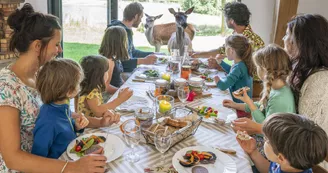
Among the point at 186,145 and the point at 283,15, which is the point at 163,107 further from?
the point at 283,15

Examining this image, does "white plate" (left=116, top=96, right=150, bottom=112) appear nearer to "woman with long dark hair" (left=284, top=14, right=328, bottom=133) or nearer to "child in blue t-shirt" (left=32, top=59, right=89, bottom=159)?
"child in blue t-shirt" (left=32, top=59, right=89, bottom=159)

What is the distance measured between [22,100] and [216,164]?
35.1 inches

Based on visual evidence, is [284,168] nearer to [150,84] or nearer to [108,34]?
[150,84]

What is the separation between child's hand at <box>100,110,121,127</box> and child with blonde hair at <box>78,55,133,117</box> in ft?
0.67

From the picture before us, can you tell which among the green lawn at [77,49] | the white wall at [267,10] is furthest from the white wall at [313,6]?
the green lawn at [77,49]

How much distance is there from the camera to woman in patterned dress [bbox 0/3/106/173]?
1288 millimetres

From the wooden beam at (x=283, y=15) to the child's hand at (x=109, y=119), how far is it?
294 centimetres

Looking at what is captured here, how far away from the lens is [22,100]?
4.66 ft

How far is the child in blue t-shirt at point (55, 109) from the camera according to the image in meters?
1.37

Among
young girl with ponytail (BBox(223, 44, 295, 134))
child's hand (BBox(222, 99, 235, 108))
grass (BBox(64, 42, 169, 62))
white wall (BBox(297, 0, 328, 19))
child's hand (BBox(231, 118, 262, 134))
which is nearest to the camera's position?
child's hand (BBox(231, 118, 262, 134))

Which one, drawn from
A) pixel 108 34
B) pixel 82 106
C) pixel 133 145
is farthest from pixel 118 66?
pixel 133 145

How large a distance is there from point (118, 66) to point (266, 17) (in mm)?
2304

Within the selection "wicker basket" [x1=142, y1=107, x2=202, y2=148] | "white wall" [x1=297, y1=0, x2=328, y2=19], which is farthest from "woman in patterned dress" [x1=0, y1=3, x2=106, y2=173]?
"white wall" [x1=297, y1=0, x2=328, y2=19]

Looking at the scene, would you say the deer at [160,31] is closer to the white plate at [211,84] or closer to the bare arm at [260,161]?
the white plate at [211,84]
